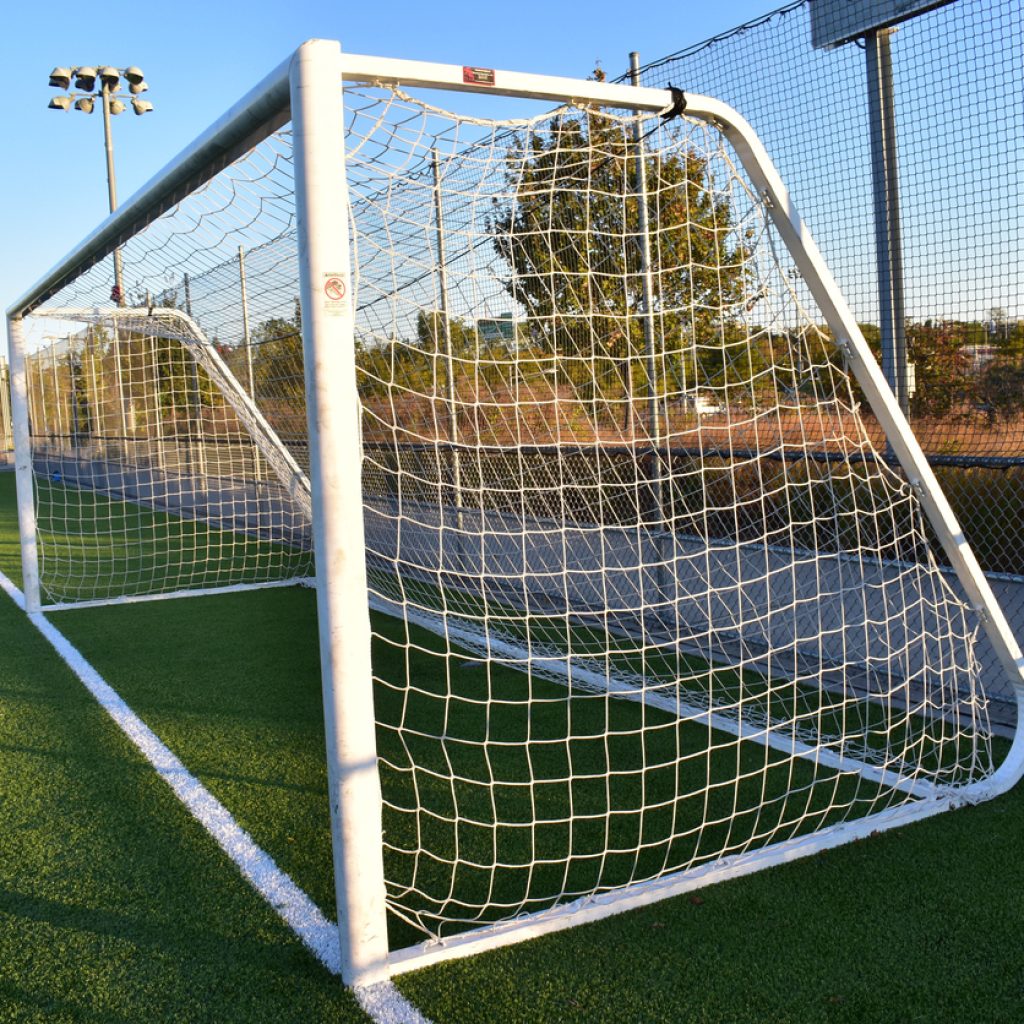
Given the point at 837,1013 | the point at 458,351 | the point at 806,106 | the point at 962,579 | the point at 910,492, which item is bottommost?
the point at 837,1013

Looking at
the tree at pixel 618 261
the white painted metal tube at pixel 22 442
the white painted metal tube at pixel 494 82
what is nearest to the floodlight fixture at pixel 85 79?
the white painted metal tube at pixel 22 442

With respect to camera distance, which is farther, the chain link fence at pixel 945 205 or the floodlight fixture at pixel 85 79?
the floodlight fixture at pixel 85 79

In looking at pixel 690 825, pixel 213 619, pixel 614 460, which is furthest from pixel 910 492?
pixel 213 619

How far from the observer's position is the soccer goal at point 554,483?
2.58 m

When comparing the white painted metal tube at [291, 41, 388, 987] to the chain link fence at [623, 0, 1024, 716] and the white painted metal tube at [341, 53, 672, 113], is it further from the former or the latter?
the chain link fence at [623, 0, 1024, 716]

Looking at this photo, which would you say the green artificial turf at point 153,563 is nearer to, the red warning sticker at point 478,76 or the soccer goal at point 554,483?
the soccer goal at point 554,483

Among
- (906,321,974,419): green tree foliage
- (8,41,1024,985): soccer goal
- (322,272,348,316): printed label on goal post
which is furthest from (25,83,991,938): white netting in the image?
(322,272,348,316): printed label on goal post

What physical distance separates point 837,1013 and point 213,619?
18.1 feet

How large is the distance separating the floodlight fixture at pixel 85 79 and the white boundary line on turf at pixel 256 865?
14148 millimetres

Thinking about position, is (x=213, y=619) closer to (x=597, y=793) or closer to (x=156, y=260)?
(x=156, y=260)

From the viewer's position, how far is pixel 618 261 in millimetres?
5957

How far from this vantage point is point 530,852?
10.8ft

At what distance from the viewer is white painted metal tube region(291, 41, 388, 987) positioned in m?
2.43

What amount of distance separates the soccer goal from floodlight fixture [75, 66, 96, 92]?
32.8 feet
